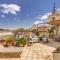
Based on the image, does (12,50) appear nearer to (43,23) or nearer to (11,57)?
(11,57)

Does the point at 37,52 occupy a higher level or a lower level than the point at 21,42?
lower

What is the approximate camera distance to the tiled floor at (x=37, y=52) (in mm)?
3682

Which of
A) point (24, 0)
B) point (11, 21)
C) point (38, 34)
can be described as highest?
point (24, 0)

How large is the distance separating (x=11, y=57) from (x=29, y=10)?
97cm

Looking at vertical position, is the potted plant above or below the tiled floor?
above

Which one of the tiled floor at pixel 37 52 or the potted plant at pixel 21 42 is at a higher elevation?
the potted plant at pixel 21 42

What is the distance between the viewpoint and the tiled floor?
368 centimetres

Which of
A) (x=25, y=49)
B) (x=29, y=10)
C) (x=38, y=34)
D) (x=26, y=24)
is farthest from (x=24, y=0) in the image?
(x=25, y=49)

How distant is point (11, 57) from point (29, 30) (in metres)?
0.62

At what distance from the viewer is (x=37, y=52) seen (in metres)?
3.73

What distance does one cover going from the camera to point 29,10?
3.76 m

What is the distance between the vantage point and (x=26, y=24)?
3.75 meters

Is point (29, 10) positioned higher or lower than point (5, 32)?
higher

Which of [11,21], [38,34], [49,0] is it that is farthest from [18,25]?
[49,0]
